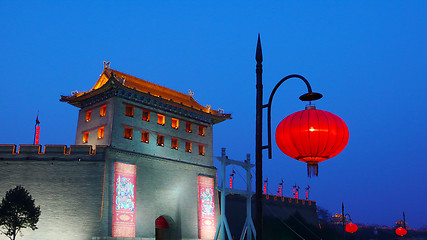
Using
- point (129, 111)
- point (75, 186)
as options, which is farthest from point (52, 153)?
point (129, 111)

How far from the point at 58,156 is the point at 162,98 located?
25.0ft

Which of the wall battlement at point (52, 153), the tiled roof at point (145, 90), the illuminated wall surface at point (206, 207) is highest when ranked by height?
the tiled roof at point (145, 90)

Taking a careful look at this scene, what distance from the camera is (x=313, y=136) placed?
24.2 ft

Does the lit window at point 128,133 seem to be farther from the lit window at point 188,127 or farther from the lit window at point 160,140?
the lit window at point 188,127

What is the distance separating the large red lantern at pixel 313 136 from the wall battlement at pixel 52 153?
59.5ft

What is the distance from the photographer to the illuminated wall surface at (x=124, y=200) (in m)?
23.5

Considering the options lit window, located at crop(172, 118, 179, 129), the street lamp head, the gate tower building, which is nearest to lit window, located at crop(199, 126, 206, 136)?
the gate tower building

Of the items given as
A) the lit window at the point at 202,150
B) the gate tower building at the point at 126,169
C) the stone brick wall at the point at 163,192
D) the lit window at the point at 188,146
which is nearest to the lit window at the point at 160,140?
the gate tower building at the point at 126,169

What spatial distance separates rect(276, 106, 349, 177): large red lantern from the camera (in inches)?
291

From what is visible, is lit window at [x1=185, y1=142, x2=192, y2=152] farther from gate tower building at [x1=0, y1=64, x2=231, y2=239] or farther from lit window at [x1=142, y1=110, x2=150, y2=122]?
lit window at [x1=142, y1=110, x2=150, y2=122]

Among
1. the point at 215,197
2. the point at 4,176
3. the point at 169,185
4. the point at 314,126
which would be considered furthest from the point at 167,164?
the point at 314,126

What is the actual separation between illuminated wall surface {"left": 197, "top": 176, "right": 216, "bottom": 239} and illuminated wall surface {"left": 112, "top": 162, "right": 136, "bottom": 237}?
228 inches

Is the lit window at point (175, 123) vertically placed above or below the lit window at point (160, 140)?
above

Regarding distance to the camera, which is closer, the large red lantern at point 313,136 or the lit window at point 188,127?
the large red lantern at point 313,136
